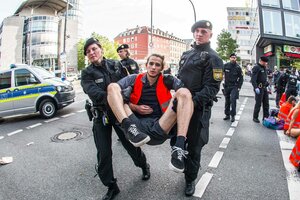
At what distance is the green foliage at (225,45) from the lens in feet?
142

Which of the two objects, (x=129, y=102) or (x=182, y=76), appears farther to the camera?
(x=182, y=76)

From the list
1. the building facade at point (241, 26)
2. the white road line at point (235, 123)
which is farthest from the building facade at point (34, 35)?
the white road line at point (235, 123)

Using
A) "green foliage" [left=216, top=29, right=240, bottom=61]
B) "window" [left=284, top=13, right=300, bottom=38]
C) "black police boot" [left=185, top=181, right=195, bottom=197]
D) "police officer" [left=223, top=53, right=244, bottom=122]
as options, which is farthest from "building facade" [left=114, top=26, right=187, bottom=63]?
"black police boot" [left=185, top=181, right=195, bottom=197]

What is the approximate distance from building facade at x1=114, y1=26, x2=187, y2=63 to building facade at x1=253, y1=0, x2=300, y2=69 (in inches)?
2701

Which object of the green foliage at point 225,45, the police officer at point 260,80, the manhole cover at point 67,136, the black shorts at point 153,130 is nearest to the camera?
the black shorts at point 153,130

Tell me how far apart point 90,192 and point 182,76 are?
6.55 feet

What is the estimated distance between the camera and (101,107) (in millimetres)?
2867

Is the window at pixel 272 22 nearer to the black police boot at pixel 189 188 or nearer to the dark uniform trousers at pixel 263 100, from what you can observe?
the dark uniform trousers at pixel 263 100

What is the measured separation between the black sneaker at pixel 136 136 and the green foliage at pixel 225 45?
43488 millimetres

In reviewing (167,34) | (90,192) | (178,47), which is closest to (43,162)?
(90,192)

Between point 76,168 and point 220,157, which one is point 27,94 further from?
point 220,157

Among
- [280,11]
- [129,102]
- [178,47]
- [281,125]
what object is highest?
[178,47]

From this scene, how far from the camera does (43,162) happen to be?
14.0ft

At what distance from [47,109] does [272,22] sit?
28.3 meters
